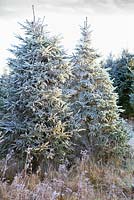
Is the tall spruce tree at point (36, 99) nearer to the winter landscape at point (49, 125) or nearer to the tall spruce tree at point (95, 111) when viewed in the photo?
the winter landscape at point (49, 125)

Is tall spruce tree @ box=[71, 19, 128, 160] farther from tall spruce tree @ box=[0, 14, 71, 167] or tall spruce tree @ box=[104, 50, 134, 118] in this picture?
tall spruce tree @ box=[104, 50, 134, 118]

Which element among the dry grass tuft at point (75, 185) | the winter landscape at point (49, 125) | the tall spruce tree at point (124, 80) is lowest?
the dry grass tuft at point (75, 185)

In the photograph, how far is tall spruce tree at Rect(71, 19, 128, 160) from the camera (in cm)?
684

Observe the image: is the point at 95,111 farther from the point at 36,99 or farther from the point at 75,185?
the point at 75,185

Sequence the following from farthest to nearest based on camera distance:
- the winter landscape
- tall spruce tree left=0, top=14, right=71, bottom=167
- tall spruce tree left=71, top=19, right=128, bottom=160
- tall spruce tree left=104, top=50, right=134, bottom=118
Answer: tall spruce tree left=104, top=50, right=134, bottom=118 → tall spruce tree left=71, top=19, right=128, bottom=160 → tall spruce tree left=0, top=14, right=71, bottom=167 → the winter landscape

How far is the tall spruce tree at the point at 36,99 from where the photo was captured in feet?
18.6

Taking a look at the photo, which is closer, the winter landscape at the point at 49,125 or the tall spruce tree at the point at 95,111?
the winter landscape at the point at 49,125

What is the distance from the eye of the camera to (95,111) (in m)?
7.10

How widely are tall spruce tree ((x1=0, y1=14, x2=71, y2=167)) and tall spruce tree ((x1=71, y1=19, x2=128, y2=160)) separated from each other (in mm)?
767

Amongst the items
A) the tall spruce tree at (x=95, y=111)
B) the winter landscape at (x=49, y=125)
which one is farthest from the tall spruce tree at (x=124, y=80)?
the winter landscape at (x=49, y=125)

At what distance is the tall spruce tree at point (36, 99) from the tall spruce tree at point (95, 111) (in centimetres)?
77

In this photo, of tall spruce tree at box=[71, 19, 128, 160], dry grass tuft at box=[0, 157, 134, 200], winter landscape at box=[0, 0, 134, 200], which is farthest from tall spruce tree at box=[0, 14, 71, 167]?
tall spruce tree at box=[71, 19, 128, 160]

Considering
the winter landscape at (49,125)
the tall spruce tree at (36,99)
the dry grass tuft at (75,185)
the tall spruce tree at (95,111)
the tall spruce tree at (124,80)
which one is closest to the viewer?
the dry grass tuft at (75,185)

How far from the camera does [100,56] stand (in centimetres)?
763
